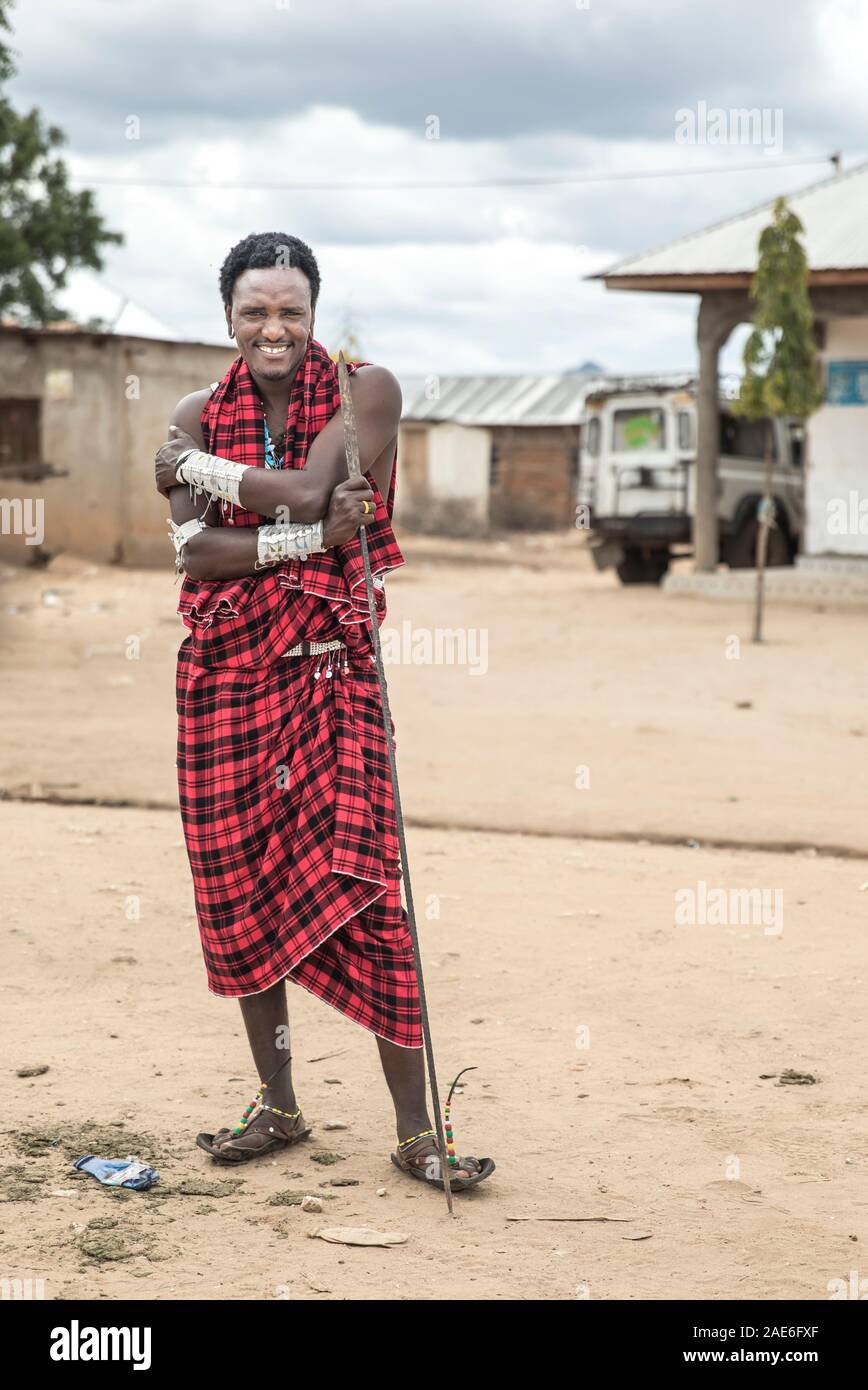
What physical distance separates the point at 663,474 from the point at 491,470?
13802mm

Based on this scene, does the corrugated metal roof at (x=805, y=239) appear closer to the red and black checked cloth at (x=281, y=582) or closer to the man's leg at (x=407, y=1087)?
the red and black checked cloth at (x=281, y=582)

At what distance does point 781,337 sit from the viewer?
1476 centimetres

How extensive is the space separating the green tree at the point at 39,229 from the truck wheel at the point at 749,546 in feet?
36.5

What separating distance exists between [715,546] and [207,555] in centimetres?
1520

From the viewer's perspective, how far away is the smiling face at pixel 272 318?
3.24 m

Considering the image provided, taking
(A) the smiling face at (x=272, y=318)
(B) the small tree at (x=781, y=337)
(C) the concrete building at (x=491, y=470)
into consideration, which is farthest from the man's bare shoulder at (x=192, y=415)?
(C) the concrete building at (x=491, y=470)

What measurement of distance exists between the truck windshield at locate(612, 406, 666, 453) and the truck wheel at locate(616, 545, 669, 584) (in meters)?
1.35

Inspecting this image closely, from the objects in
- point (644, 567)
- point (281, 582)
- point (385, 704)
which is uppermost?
point (281, 582)

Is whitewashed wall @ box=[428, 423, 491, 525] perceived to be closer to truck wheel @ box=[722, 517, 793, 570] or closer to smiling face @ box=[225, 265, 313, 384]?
truck wheel @ box=[722, 517, 793, 570]

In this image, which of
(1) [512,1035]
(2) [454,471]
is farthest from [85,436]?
(1) [512,1035]

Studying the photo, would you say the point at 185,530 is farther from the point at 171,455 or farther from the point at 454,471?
the point at 454,471

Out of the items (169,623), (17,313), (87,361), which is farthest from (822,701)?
(17,313)

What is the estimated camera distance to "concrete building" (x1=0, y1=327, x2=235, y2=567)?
20.6 metres
